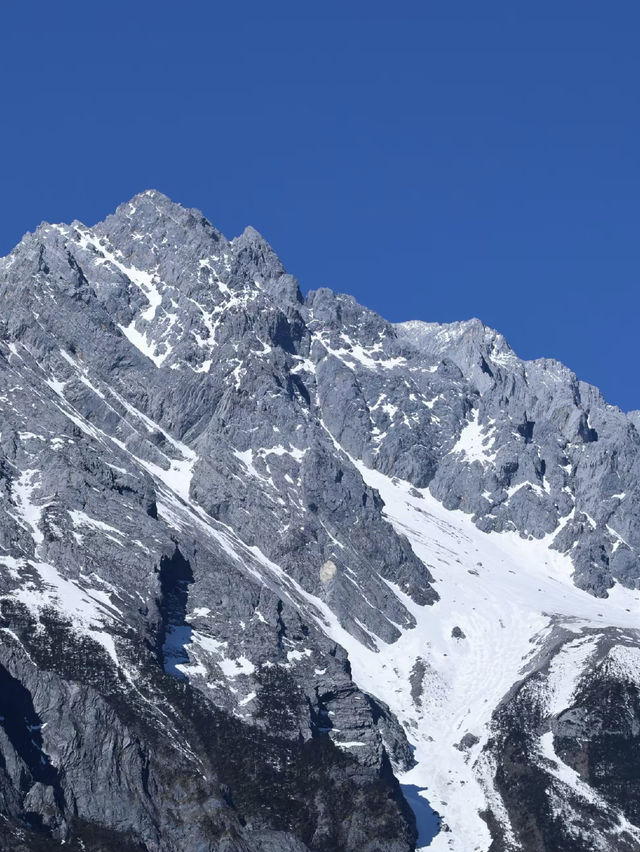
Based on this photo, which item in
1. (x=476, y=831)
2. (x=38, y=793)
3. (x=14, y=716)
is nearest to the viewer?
(x=38, y=793)

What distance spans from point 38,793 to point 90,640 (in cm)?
3139

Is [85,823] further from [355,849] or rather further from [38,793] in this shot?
[355,849]

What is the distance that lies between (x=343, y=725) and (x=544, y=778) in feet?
97.7

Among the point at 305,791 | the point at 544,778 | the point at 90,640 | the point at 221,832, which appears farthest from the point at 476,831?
the point at 90,640

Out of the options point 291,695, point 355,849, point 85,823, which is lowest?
point 85,823

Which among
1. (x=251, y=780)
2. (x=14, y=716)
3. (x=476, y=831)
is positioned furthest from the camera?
(x=476, y=831)

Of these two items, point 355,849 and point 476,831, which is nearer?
point 355,849

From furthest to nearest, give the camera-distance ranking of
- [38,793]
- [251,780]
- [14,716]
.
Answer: [251,780] < [14,716] < [38,793]

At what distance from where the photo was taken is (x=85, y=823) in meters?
158

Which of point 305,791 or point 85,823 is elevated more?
point 305,791

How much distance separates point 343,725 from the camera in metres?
200

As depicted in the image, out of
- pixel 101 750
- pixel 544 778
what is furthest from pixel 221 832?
pixel 544 778

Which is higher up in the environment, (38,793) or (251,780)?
(251,780)

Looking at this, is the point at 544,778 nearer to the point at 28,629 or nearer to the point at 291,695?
the point at 291,695
